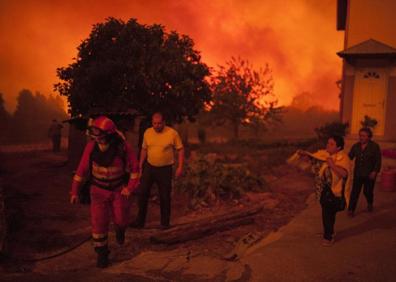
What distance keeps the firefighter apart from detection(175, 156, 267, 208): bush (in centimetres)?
400

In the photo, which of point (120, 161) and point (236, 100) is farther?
point (236, 100)

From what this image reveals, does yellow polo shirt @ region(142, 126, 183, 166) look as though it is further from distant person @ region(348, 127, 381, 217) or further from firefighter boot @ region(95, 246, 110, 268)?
distant person @ region(348, 127, 381, 217)

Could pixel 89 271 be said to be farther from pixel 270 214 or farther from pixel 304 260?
pixel 270 214

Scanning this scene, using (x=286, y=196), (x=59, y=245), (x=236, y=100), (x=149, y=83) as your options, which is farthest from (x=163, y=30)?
(x=236, y=100)

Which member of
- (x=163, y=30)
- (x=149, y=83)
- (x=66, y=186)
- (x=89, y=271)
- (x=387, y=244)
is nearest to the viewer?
(x=89, y=271)

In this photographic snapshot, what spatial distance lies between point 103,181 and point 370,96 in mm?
13103

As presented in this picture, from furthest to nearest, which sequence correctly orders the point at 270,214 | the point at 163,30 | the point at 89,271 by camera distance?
the point at 163,30 < the point at 270,214 < the point at 89,271

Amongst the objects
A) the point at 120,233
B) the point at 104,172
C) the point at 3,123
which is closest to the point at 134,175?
the point at 104,172

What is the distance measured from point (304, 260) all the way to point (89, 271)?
8.96ft

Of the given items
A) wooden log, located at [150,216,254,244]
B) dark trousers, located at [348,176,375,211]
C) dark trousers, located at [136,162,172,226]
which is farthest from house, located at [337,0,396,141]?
dark trousers, located at [136,162,172,226]

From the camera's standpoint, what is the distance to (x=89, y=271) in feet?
16.3

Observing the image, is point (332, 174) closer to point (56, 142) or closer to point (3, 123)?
point (56, 142)

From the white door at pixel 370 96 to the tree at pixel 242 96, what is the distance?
641 inches

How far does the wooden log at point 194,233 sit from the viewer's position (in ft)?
20.6
